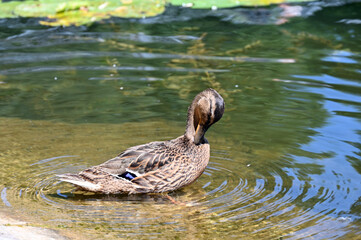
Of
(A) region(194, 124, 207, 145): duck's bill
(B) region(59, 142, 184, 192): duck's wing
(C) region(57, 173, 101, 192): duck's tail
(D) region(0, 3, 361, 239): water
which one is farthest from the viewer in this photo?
(A) region(194, 124, 207, 145): duck's bill

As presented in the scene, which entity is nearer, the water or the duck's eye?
the water

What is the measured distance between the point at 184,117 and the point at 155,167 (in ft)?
7.50

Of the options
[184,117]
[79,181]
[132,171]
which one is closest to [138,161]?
[132,171]

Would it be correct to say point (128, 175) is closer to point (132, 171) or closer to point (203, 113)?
point (132, 171)

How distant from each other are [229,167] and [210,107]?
2.97 ft

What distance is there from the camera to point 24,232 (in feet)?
16.2

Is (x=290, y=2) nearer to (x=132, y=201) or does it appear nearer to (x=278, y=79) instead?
(x=278, y=79)

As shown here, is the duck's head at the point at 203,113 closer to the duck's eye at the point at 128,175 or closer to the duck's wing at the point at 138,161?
the duck's wing at the point at 138,161

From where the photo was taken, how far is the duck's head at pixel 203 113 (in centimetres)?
647

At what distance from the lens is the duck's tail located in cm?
619

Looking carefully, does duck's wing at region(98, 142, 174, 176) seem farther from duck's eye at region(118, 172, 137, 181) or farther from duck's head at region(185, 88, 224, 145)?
duck's head at region(185, 88, 224, 145)

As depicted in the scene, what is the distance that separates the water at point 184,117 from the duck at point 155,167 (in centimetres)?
13

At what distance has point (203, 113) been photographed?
6.60 meters

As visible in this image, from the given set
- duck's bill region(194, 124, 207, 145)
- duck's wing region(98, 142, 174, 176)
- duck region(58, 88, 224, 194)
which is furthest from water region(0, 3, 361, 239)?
duck's bill region(194, 124, 207, 145)
